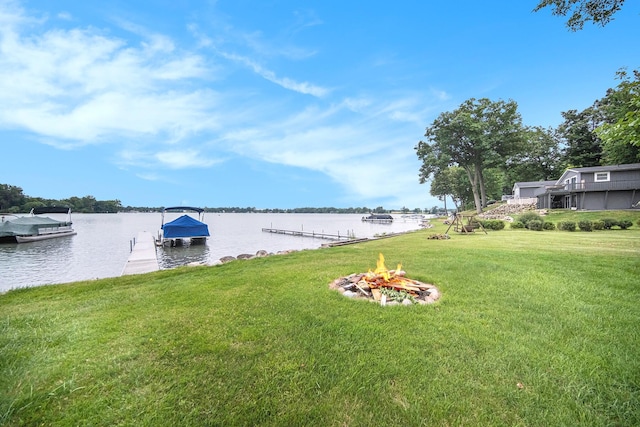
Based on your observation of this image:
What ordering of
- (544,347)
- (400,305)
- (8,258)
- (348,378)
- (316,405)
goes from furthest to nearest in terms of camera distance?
(8,258)
(400,305)
(544,347)
(348,378)
(316,405)

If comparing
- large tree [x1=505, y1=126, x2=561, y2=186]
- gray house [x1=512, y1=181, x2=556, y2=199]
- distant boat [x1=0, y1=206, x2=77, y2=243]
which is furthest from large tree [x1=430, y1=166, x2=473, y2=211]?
distant boat [x1=0, y1=206, x2=77, y2=243]

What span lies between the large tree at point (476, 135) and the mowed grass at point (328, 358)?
31.4 metres

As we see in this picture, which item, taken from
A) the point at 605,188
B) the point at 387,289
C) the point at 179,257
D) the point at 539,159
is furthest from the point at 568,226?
the point at 539,159

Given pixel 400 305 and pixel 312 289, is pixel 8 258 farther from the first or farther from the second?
pixel 400 305

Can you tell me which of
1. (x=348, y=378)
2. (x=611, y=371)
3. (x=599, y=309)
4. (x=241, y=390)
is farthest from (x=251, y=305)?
(x=599, y=309)

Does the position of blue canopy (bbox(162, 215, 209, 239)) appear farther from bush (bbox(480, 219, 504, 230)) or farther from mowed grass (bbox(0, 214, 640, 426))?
bush (bbox(480, 219, 504, 230))

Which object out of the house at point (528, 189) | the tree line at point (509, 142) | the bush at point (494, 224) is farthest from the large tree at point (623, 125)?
the bush at point (494, 224)

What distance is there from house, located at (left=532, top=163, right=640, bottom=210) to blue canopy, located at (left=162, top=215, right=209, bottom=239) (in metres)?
37.6

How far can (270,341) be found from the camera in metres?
3.37

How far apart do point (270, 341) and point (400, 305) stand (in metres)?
2.32

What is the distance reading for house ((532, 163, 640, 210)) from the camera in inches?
956

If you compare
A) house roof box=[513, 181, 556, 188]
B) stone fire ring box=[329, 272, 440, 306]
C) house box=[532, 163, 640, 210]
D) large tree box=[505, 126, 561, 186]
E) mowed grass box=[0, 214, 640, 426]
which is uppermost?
large tree box=[505, 126, 561, 186]

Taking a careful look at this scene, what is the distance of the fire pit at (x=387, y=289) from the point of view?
467cm

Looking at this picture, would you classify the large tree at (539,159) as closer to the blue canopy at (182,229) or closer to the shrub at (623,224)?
the shrub at (623,224)
